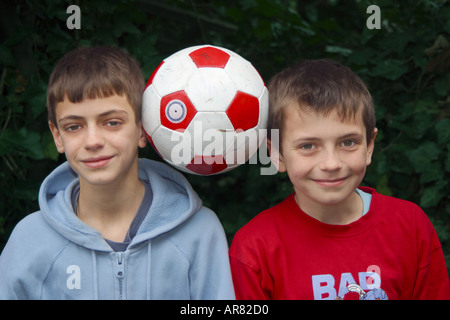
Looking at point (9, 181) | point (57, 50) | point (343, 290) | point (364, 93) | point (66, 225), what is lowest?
point (343, 290)

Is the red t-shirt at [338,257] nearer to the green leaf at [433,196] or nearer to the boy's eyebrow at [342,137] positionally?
the boy's eyebrow at [342,137]

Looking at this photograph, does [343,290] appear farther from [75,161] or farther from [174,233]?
[75,161]

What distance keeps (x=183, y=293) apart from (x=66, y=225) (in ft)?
1.87

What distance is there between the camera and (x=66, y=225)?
2.37 metres

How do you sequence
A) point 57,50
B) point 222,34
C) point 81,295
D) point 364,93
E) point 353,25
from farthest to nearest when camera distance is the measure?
point 353,25
point 222,34
point 57,50
point 364,93
point 81,295

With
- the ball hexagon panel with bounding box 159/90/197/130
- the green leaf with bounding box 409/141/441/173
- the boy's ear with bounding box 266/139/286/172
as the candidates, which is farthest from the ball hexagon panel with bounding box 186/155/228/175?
the green leaf with bounding box 409/141/441/173

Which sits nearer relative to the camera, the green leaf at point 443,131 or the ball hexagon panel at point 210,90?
the ball hexagon panel at point 210,90

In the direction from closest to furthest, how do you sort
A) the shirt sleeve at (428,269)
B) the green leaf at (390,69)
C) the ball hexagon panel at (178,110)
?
Result: the ball hexagon panel at (178,110) < the shirt sleeve at (428,269) < the green leaf at (390,69)

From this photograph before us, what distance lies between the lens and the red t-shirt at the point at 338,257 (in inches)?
93.4

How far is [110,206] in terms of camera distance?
247 cm

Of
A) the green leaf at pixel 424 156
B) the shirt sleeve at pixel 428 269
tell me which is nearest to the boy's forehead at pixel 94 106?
the shirt sleeve at pixel 428 269

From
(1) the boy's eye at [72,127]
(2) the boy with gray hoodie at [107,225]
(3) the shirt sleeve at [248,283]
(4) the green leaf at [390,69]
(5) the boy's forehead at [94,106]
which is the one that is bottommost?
(3) the shirt sleeve at [248,283]

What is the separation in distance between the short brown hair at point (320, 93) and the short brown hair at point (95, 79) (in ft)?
1.96

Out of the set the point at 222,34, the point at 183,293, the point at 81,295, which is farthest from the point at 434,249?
the point at 222,34
